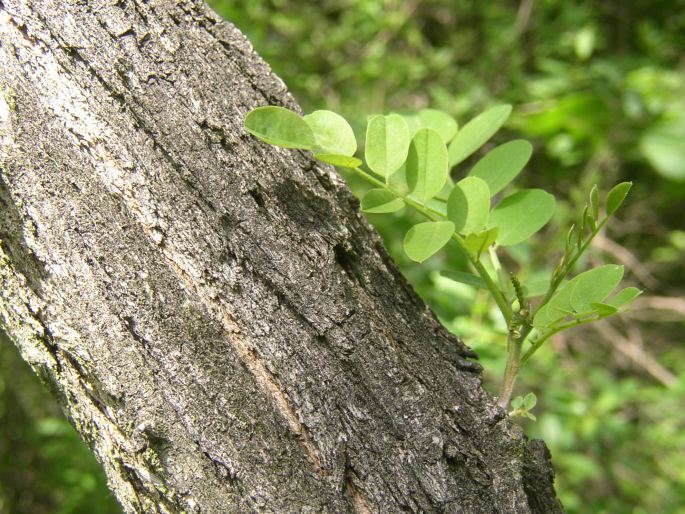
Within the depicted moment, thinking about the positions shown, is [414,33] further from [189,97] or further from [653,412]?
[189,97]

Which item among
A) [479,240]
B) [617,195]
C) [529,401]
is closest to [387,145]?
[479,240]

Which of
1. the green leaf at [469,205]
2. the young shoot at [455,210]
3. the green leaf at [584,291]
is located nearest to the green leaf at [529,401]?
the young shoot at [455,210]

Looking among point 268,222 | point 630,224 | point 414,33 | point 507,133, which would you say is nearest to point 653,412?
point 630,224

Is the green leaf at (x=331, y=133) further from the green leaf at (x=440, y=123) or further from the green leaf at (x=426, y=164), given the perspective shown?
the green leaf at (x=440, y=123)

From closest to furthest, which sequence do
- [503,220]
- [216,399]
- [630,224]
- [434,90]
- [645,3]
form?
[216,399], [503,220], [434,90], [630,224], [645,3]

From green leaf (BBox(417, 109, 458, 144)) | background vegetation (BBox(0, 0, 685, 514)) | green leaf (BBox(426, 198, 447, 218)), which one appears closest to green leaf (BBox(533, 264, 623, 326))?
green leaf (BBox(426, 198, 447, 218))

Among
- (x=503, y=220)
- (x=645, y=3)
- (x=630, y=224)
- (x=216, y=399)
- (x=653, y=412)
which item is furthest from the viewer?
(x=645, y=3)
